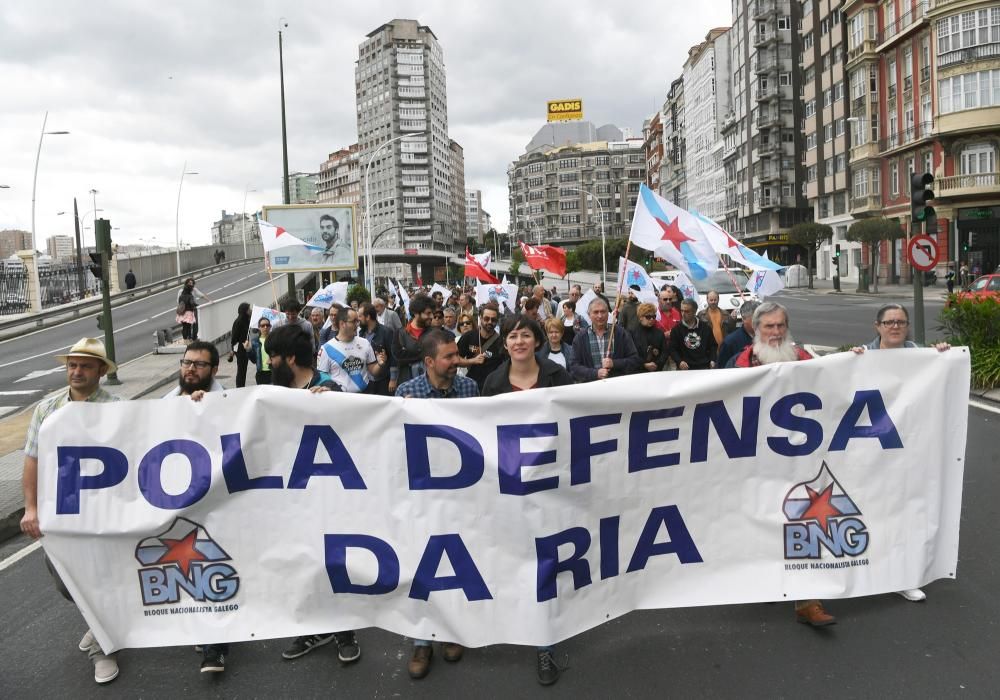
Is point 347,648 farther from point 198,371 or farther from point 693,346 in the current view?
point 693,346

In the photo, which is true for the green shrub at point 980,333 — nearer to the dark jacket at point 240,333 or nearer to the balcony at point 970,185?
the dark jacket at point 240,333

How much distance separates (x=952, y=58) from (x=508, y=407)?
50753 millimetres

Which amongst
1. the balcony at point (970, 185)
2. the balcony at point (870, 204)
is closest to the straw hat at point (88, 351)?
the balcony at point (970, 185)

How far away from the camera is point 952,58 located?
4578 cm

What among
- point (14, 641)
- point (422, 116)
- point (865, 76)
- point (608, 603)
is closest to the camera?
point (608, 603)

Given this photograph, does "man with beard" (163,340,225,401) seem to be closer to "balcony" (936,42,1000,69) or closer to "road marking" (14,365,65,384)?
"road marking" (14,365,65,384)

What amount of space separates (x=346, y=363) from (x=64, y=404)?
371cm

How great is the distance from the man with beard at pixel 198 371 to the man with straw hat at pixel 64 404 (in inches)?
14.8

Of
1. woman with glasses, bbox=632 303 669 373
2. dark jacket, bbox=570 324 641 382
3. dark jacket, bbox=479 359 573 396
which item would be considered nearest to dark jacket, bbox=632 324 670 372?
woman with glasses, bbox=632 303 669 373

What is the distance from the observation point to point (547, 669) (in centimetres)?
391

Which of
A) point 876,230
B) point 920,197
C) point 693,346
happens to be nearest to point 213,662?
point 693,346

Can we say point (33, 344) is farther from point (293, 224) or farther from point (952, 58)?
point (952, 58)

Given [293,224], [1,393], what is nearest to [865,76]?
[293,224]

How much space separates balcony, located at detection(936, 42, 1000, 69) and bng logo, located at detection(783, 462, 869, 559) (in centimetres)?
4905
